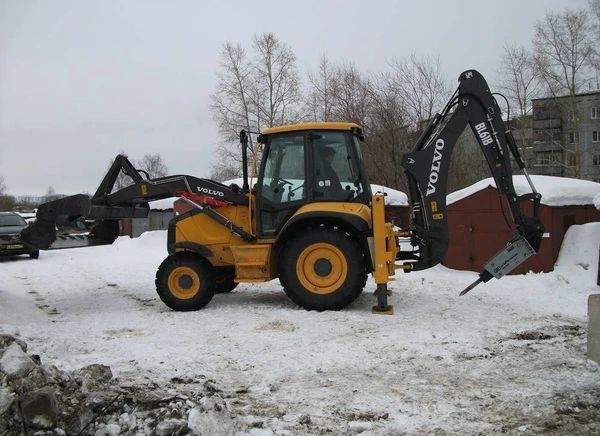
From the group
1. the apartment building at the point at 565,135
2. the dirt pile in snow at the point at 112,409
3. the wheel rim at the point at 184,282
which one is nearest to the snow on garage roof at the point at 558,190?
the wheel rim at the point at 184,282

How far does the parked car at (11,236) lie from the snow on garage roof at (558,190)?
12.7 meters

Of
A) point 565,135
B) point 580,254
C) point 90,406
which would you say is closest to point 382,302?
point 90,406

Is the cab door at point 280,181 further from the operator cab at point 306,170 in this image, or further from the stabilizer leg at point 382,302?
the stabilizer leg at point 382,302

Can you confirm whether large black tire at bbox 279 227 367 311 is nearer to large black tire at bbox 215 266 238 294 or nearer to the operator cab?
the operator cab

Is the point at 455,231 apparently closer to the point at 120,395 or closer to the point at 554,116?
the point at 120,395

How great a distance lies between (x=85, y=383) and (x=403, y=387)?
2.61m

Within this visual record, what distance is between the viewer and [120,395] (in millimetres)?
3867

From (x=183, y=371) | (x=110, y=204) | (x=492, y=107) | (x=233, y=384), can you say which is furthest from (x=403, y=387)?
(x=110, y=204)

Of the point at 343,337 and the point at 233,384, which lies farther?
the point at 343,337

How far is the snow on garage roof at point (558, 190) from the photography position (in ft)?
33.7

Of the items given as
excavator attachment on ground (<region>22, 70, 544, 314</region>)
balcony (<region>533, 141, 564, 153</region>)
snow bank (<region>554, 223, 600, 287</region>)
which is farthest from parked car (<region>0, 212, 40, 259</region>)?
balcony (<region>533, 141, 564, 153</region>)

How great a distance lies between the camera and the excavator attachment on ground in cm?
725

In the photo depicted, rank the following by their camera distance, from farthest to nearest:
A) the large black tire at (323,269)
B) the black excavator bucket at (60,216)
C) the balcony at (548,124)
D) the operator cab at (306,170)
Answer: the balcony at (548,124) → the black excavator bucket at (60,216) → the operator cab at (306,170) → the large black tire at (323,269)

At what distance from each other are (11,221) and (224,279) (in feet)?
39.4
